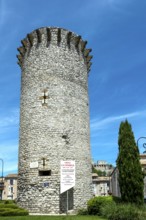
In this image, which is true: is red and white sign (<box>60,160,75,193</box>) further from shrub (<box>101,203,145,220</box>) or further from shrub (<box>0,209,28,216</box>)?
shrub (<box>0,209,28,216</box>)

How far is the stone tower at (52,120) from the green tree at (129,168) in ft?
8.24

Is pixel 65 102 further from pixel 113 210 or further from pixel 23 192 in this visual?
pixel 113 210

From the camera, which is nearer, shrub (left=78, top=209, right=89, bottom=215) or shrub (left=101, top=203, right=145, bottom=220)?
shrub (left=101, top=203, right=145, bottom=220)

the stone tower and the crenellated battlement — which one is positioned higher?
the crenellated battlement

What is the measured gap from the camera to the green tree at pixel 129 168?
17641mm

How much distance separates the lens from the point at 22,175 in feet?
62.5

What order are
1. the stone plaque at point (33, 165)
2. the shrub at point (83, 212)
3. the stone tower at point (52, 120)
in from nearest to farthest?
the shrub at point (83, 212) → the stone tower at point (52, 120) → the stone plaque at point (33, 165)

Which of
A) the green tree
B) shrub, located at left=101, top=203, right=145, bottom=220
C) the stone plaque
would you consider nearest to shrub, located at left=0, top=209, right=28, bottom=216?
the stone plaque

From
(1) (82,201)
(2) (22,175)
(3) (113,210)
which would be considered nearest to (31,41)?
(2) (22,175)

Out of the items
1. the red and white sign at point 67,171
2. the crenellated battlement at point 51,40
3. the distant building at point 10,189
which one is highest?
the crenellated battlement at point 51,40

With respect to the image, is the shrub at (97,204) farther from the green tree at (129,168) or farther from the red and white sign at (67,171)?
the red and white sign at (67,171)

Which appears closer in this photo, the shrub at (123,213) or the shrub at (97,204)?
the shrub at (123,213)

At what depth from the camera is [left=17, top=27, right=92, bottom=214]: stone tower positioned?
1814 centimetres

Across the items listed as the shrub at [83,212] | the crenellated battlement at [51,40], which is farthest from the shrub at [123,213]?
the crenellated battlement at [51,40]
